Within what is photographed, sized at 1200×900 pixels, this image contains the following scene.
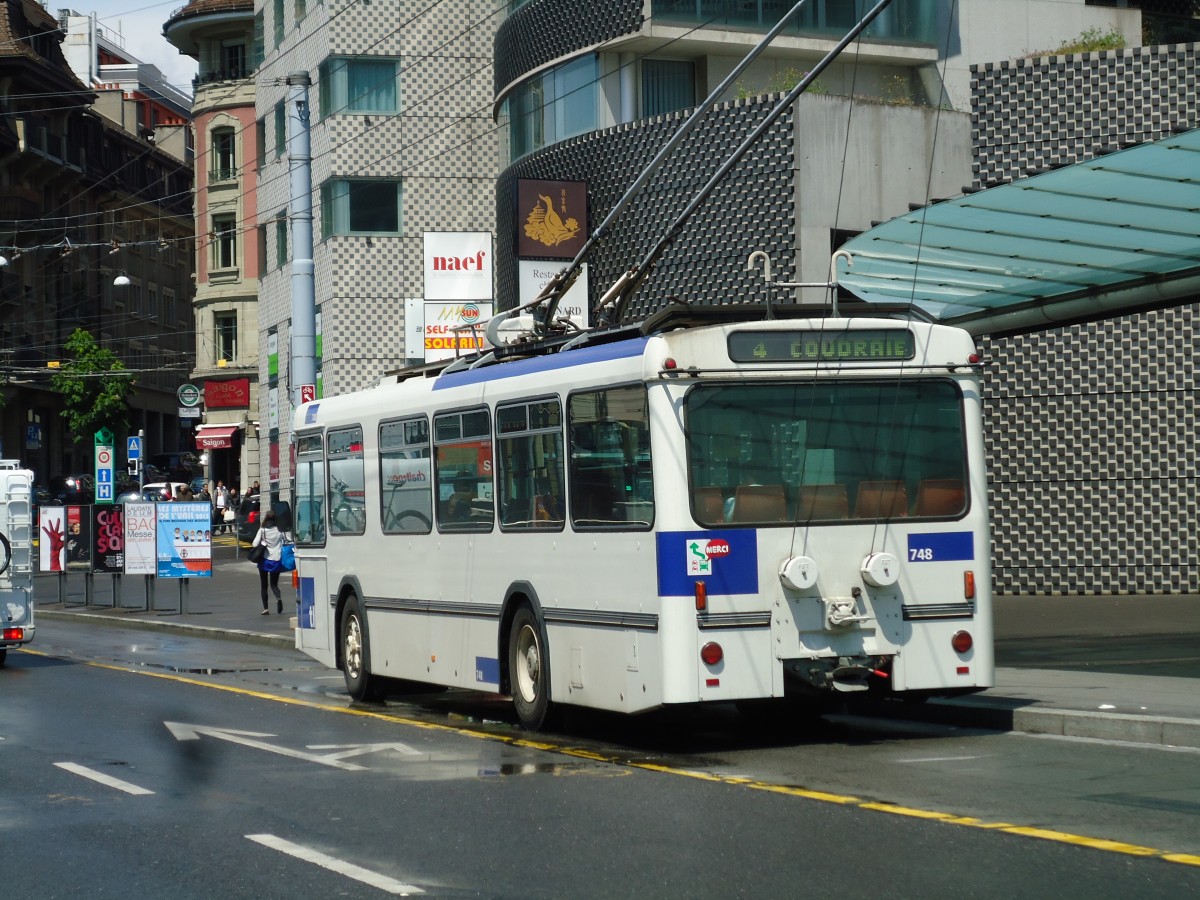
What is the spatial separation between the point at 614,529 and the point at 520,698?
2.13 meters

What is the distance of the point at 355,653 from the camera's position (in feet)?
57.0

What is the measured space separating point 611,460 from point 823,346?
163cm

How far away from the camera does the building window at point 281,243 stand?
2013 inches

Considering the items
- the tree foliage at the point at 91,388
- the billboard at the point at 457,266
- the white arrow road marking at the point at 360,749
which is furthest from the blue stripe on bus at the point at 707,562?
the tree foliage at the point at 91,388

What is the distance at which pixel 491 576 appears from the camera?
→ 47.2 feet

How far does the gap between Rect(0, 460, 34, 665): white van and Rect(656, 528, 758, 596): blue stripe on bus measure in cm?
1174

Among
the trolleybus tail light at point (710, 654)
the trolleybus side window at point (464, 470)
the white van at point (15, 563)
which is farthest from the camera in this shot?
the white van at point (15, 563)

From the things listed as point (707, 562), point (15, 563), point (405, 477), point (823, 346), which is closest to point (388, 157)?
point (15, 563)

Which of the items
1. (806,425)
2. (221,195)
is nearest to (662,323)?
(806,425)

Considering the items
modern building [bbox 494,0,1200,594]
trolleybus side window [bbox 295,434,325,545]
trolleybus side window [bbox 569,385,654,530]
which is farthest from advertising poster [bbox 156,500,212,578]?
trolleybus side window [bbox 569,385,654,530]

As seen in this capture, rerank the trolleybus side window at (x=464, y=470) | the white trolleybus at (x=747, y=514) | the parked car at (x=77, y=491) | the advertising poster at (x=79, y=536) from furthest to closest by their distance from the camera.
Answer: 1. the parked car at (x=77, y=491)
2. the advertising poster at (x=79, y=536)
3. the trolleybus side window at (x=464, y=470)
4. the white trolleybus at (x=747, y=514)

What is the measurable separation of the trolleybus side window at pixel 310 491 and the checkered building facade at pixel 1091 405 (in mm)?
11762

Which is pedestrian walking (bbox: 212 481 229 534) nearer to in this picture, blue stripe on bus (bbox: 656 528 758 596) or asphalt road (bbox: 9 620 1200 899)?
asphalt road (bbox: 9 620 1200 899)

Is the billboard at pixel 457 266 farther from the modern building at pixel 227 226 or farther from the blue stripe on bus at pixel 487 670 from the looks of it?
the modern building at pixel 227 226
